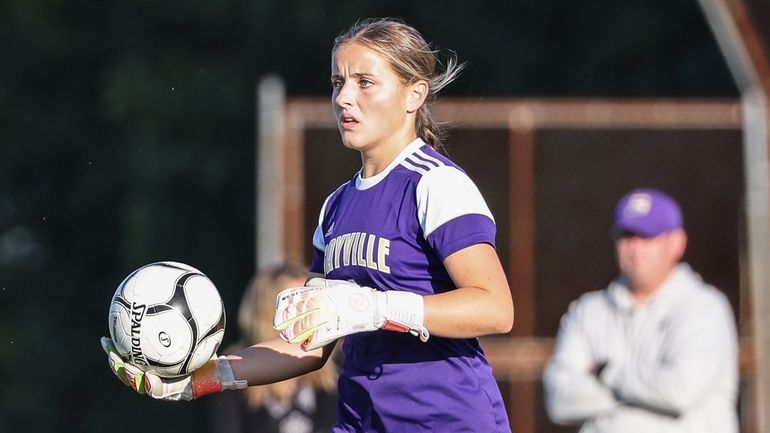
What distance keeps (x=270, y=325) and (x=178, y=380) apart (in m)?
2.41

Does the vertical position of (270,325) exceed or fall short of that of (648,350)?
it exceeds it

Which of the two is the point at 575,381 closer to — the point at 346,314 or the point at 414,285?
the point at 414,285

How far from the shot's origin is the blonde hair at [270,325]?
6848 millimetres

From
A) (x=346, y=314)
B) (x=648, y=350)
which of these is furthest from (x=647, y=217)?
(x=346, y=314)

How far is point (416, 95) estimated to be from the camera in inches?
175

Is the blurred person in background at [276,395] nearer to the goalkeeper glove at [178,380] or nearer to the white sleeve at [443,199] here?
the goalkeeper glove at [178,380]

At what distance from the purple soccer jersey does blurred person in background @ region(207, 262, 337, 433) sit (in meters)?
2.56

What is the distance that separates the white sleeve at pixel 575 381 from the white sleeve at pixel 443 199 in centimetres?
295

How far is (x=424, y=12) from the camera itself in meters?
16.7

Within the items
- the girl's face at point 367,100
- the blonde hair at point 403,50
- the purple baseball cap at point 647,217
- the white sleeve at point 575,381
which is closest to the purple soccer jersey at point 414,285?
the girl's face at point 367,100

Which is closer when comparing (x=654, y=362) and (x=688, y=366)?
(x=688, y=366)

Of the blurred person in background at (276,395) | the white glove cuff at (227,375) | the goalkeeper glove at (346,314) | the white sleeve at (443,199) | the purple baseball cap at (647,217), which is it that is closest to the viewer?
the goalkeeper glove at (346,314)

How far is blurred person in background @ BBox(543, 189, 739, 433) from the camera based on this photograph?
671 centimetres

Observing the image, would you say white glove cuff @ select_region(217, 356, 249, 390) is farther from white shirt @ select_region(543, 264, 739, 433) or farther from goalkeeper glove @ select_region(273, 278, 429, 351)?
white shirt @ select_region(543, 264, 739, 433)
